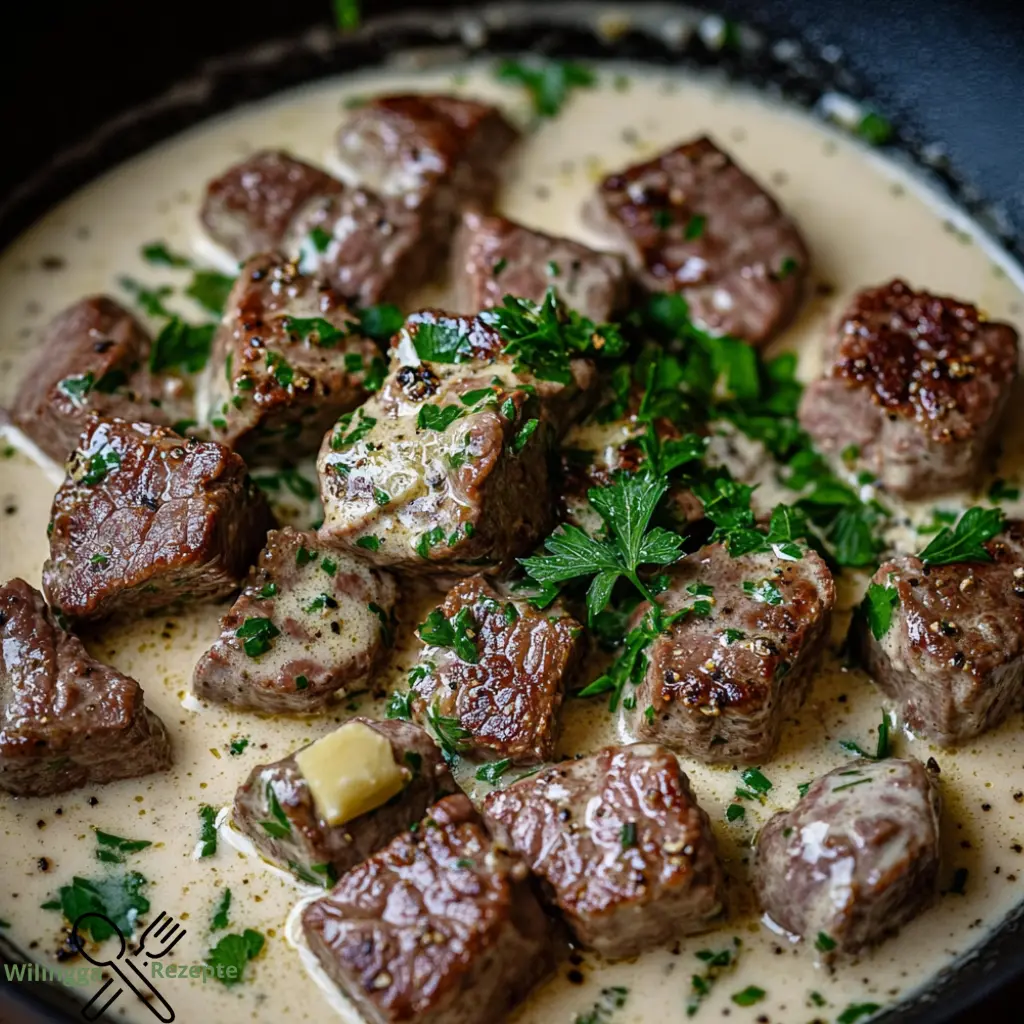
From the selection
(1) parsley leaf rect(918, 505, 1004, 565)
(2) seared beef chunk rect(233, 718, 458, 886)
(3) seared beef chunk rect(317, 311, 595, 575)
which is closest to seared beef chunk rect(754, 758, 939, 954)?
(1) parsley leaf rect(918, 505, 1004, 565)

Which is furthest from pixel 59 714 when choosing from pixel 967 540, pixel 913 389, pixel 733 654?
pixel 913 389

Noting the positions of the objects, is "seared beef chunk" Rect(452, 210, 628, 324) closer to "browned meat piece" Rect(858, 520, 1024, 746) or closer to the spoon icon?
"browned meat piece" Rect(858, 520, 1024, 746)

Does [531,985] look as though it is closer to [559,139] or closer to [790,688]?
[790,688]

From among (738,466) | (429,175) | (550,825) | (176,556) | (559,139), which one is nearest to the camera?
(550,825)

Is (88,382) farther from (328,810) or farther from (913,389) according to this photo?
(913,389)

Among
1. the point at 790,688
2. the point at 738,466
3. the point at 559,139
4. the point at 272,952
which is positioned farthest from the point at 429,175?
the point at 272,952
